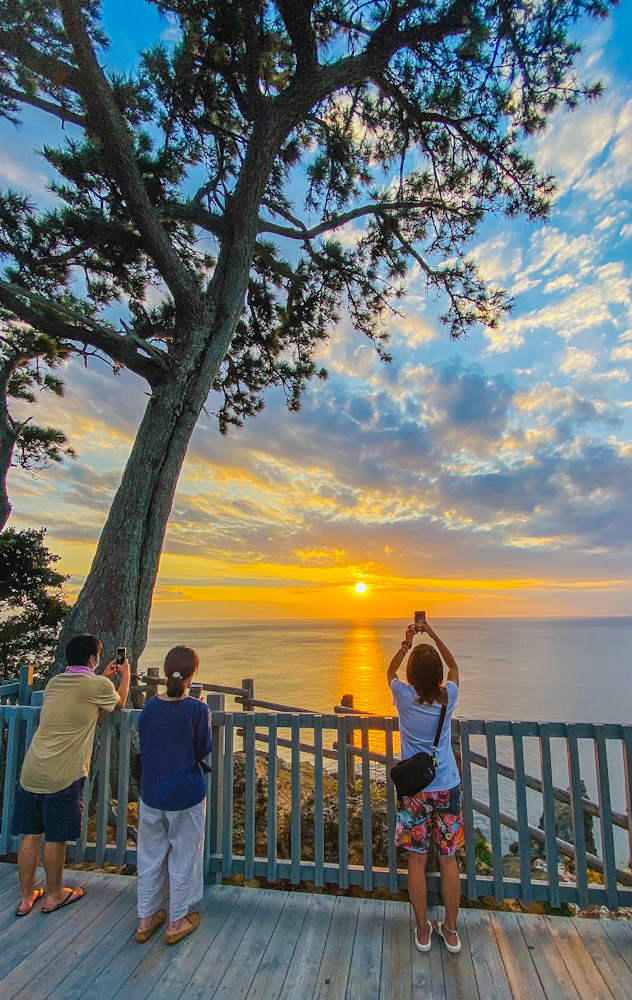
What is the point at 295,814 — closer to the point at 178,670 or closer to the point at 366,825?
the point at 366,825

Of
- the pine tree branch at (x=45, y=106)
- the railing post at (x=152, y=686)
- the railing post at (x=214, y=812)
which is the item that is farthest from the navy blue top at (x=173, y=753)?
the pine tree branch at (x=45, y=106)

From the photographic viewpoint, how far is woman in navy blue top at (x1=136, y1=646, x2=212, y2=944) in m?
2.77

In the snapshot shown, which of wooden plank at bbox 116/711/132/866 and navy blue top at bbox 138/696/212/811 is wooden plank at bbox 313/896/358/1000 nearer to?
navy blue top at bbox 138/696/212/811

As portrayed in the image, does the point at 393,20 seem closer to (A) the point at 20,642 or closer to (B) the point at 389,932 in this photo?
(B) the point at 389,932

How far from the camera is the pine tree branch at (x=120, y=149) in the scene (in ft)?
18.6

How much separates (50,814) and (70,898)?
614 mm

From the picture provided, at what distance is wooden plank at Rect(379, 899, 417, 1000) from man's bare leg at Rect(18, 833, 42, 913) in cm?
215

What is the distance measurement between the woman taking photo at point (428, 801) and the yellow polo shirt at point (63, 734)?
190cm

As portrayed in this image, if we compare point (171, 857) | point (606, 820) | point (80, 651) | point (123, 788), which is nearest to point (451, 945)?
point (606, 820)

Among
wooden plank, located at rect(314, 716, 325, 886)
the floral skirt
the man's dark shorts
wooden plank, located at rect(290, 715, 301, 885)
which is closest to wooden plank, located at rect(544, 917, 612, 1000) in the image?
the floral skirt

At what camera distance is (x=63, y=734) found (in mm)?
2994

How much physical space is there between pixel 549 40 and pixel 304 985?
10.2m

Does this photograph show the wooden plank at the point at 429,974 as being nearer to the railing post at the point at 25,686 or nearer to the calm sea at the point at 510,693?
the railing post at the point at 25,686

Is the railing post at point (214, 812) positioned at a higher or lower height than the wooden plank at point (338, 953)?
higher
